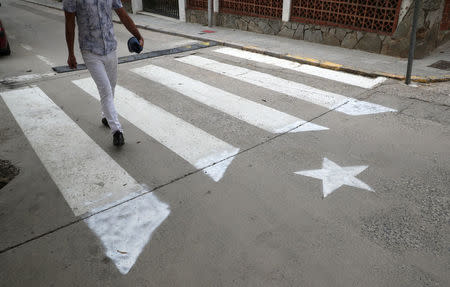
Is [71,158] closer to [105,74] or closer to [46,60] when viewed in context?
[105,74]

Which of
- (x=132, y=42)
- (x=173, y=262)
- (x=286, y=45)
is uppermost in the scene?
(x=132, y=42)

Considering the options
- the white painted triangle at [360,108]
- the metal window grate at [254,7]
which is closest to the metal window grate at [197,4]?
the metal window grate at [254,7]

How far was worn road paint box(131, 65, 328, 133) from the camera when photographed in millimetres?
5199

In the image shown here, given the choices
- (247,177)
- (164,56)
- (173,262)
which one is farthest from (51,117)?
(164,56)

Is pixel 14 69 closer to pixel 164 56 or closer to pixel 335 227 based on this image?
pixel 164 56

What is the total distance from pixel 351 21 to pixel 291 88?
13.5ft

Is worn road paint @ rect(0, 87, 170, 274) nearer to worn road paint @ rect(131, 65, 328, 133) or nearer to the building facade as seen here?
worn road paint @ rect(131, 65, 328, 133)

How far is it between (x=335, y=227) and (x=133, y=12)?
1697 cm

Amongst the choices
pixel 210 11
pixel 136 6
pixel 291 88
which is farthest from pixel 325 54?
pixel 136 6

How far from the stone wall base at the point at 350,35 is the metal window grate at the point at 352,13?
0.53 feet

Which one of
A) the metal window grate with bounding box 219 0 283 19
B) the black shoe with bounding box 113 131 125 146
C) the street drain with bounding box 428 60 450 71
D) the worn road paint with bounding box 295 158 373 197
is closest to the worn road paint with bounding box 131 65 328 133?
the worn road paint with bounding box 295 158 373 197

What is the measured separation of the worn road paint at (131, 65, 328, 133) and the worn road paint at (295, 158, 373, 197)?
1077 mm

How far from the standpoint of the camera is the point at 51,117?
5.54 m

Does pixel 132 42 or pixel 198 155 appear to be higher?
pixel 132 42
